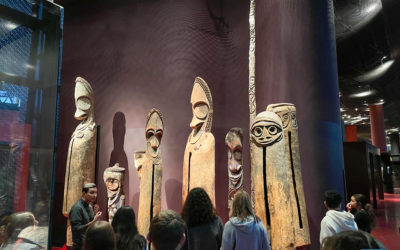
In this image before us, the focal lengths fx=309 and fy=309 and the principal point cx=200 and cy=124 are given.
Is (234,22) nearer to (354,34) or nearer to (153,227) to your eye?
(354,34)

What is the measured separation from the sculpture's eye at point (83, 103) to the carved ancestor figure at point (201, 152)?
204cm

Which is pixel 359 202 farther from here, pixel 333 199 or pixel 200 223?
pixel 200 223

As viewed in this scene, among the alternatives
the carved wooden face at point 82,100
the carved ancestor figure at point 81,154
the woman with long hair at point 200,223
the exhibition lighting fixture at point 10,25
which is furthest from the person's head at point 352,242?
the carved wooden face at point 82,100

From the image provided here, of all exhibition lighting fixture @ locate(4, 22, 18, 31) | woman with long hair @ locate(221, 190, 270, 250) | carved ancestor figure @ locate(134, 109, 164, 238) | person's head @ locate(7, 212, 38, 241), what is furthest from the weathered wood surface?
exhibition lighting fixture @ locate(4, 22, 18, 31)

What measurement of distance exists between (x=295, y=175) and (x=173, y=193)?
8.11ft

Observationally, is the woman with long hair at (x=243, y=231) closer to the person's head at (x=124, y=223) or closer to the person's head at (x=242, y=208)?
the person's head at (x=242, y=208)

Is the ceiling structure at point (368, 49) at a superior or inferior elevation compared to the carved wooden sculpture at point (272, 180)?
superior

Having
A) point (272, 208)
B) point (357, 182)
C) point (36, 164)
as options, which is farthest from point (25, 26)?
point (357, 182)

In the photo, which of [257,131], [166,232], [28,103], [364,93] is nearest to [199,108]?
[257,131]

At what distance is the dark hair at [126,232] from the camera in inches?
77.7

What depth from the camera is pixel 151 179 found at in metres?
4.35

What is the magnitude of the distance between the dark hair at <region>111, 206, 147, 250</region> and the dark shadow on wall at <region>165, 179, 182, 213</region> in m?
3.19

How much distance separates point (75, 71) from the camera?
6559 millimetres

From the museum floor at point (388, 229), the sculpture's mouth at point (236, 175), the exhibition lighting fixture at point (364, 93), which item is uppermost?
the exhibition lighting fixture at point (364, 93)
